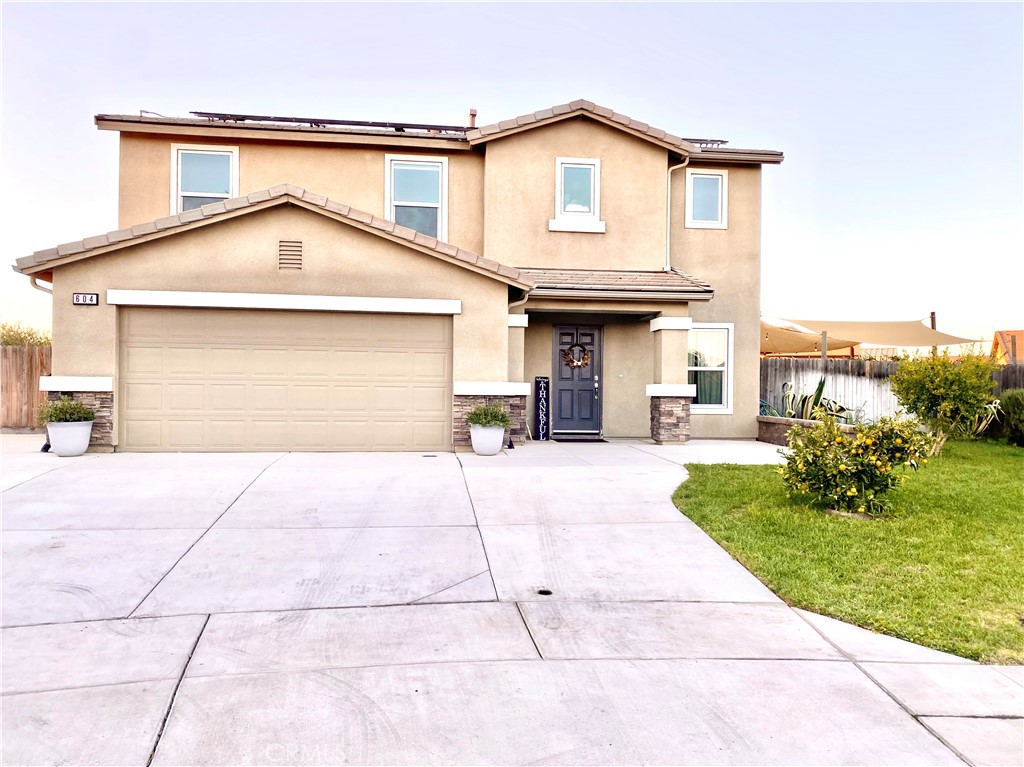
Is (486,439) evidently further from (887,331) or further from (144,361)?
(887,331)

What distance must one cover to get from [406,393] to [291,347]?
6.89ft

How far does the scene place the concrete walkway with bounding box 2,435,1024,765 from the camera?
3.11 metres

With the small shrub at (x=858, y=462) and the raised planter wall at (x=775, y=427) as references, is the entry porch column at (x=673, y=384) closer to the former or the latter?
the raised planter wall at (x=775, y=427)

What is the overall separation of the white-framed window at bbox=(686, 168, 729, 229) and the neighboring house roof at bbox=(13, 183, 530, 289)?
219 inches

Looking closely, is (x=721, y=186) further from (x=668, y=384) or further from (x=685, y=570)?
(x=685, y=570)

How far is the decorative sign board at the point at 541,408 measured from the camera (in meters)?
14.1

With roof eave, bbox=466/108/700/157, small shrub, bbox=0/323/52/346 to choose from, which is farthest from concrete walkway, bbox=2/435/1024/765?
small shrub, bbox=0/323/52/346

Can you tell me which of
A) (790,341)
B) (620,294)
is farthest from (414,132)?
(790,341)

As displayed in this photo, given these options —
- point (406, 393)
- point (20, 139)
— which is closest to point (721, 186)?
point (406, 393)

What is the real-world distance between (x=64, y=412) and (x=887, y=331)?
25090mm

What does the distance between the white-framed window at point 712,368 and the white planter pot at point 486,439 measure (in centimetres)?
543

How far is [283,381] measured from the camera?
11.4 m

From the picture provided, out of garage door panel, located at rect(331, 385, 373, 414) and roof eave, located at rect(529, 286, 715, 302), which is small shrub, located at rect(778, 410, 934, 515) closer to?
roof eave, located at rect(529, 286, 715, 302)

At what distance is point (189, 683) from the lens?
11.9ft
